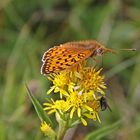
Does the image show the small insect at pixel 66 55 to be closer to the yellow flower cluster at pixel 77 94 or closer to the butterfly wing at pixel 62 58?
the butterfly wing at pixel 62 58

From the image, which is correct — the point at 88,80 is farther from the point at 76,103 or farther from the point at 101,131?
the point at 101,131

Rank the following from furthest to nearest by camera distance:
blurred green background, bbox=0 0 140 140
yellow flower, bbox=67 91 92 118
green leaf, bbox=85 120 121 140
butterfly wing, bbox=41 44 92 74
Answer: blurred green background, bbox=0 0 140 140
green leaf, bbox=85 120 121 140
yellow flower, bbox=67 91 92 118
butterfly wing, bbox=41 44 92 74

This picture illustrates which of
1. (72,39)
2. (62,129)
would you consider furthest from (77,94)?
(72,39)

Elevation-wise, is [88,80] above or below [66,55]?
below

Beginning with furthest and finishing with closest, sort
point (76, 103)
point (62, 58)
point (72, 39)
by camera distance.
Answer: point (72, 39) < point (76, 103) < point (62, 58)

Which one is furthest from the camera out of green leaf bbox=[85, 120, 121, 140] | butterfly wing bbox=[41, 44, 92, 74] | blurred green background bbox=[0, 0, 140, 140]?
blurred green background bbox=[0, 0, 140, 140]

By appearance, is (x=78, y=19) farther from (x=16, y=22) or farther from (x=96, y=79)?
(x=96, y=79)

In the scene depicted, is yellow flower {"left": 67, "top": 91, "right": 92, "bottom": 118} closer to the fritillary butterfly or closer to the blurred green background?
the fritillary butterfly

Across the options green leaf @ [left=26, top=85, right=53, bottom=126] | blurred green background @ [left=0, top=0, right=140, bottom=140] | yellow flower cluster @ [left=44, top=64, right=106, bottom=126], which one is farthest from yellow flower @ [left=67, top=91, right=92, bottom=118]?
blurred green background @ [left=0, top=0, right=140, bottom=140]
